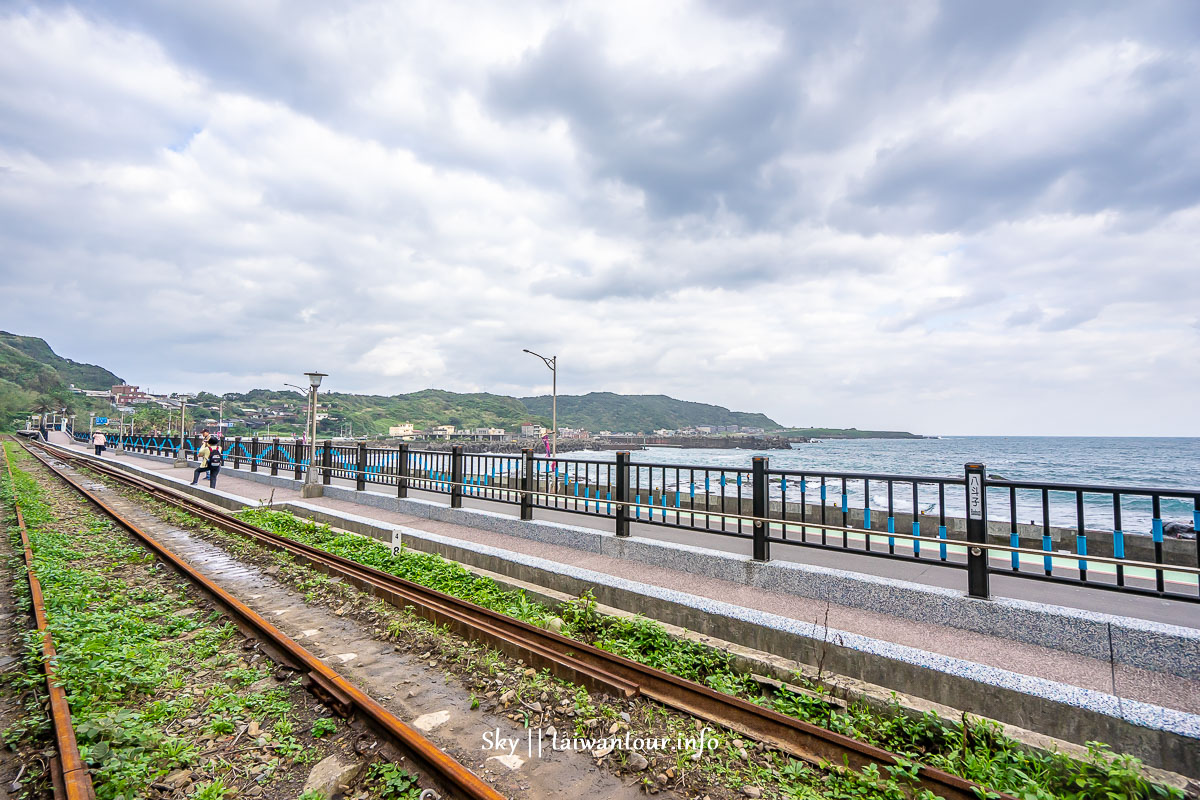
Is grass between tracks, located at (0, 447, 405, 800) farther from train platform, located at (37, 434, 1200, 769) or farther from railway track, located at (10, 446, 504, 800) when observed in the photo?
train platform, located at (37, 434, 1200, 769)

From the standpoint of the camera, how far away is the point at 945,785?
307 centimetres

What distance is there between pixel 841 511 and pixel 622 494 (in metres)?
3.04

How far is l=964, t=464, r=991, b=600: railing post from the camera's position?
16.8 ft

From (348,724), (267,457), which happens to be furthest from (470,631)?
(267,457)

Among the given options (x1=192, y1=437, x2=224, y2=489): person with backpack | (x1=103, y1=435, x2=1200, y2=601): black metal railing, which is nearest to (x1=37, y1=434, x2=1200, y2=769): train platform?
(x1=103, y1=435, x2=1200, y2=601): black metal railing

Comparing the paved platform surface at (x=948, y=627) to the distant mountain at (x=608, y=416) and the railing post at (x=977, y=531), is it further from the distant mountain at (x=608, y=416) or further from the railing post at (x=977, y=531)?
the distant mountain at (x=608, y=416)

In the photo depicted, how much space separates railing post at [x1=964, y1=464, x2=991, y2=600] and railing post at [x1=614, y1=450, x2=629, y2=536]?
4160mm

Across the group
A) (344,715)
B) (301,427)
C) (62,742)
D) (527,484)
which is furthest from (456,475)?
(301,427)

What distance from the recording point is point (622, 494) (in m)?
8.32

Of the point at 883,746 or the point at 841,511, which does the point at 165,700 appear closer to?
the point at 883,746

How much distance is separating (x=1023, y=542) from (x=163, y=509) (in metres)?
21.3

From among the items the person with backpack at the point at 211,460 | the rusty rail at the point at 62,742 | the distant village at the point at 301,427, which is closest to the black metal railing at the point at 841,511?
the person with backpack at the point at 211,460

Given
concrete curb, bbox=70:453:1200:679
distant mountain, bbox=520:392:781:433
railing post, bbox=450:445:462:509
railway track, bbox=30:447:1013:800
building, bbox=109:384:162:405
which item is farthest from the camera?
distant mountain, bbox=520:392:781:433

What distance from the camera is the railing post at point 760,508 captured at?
6.57 meters
